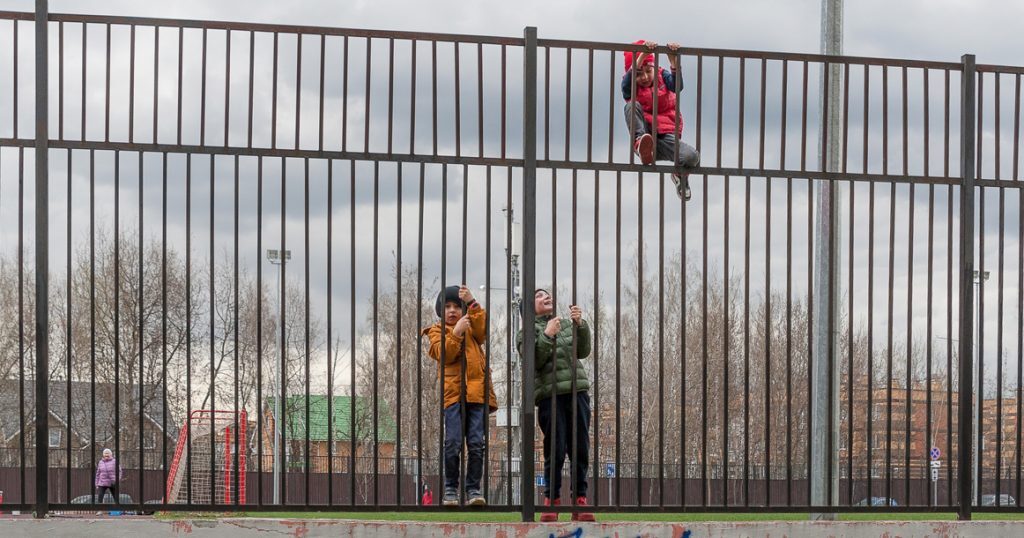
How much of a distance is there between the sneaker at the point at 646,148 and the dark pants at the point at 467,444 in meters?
1.63

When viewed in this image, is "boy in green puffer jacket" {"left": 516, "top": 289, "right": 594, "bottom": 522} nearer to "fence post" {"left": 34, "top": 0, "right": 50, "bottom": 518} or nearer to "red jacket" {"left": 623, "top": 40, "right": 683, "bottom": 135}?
"red jacket" {"left": 623, "top": 40, "right": 683, "bottom": 135}

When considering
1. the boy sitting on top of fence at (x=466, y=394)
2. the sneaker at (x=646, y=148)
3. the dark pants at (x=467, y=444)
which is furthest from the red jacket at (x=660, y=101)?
the dark pants at (x=467, y=444)

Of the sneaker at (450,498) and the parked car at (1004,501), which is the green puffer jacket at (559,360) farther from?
the parked car at (1004,501)

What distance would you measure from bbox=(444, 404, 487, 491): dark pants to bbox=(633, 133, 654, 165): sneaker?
1.63 metres

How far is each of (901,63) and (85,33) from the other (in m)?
4.45

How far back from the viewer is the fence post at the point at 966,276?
735cm

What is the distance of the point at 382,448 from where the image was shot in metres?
44.2

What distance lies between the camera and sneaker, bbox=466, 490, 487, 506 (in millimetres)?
6867

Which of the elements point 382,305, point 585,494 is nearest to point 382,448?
point 382,305

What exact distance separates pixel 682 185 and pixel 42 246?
3.34 meters

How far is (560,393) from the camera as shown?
7.32 m

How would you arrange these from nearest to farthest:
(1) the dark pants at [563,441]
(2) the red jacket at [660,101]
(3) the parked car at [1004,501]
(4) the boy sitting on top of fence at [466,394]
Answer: (4) the boy sitting on top of fence at [466,394] < (1) the dark pants at [563,441] < (2) the red jacket at [660,101] < (3) the parked car at [1004,501]

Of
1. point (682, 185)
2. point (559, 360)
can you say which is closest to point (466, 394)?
Result: point (559, 360)

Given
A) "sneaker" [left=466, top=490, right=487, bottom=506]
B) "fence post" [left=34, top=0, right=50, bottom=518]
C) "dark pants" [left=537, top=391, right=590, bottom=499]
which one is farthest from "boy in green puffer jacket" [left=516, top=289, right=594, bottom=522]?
"fence post" [left=34, top=0, right=50, bottom=518]
